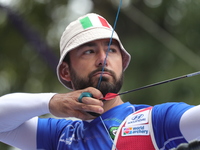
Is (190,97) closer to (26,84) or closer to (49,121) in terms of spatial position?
(26,84)

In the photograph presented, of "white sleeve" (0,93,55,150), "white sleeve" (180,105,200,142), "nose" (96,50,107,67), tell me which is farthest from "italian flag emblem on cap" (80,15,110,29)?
"white sleeve" (180,105,200,142)

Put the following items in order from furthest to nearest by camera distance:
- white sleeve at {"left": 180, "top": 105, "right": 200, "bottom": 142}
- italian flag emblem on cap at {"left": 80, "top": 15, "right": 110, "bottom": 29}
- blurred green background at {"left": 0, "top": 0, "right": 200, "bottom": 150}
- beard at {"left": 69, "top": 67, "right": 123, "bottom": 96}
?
1. blurred green background at {"left": 0, "top": 0, "right": 200, "bottom": 150}
2. italian flag emblem on cap at {"left": 80, "top": 15, "right": 110, "bottom": 29}
3. beard at {"left": 69, "top": 67, "right": 123, "bottom": 96}
4. white sleeve at {"left": 180, "top": 105, "right": 200, "bottom": 142}

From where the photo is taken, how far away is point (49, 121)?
196 cm

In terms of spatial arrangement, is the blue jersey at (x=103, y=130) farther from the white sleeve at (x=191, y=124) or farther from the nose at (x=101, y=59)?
the nose at (x=101, y=59)

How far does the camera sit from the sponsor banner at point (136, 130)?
5.11 feet

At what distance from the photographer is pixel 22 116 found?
186 centimetres

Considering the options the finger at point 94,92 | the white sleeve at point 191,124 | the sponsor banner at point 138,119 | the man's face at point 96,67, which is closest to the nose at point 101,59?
the man's face at point 96,67

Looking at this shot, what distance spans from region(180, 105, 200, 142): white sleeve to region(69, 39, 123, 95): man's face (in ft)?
1.22

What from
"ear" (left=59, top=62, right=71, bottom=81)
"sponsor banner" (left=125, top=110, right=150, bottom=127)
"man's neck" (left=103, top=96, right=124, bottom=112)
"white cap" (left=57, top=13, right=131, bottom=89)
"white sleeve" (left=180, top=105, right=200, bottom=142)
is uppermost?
"white cap" (left=57, top=13, right=131, bottom=89)

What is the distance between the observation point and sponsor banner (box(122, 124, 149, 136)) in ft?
5.11

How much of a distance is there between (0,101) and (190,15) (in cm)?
329

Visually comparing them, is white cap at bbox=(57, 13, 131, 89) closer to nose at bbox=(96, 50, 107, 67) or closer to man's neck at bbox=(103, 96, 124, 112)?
nose at bbox=(96, 50, 107, 67)

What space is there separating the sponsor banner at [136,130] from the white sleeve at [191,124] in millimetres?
149

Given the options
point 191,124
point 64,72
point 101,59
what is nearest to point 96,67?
point 101,59
